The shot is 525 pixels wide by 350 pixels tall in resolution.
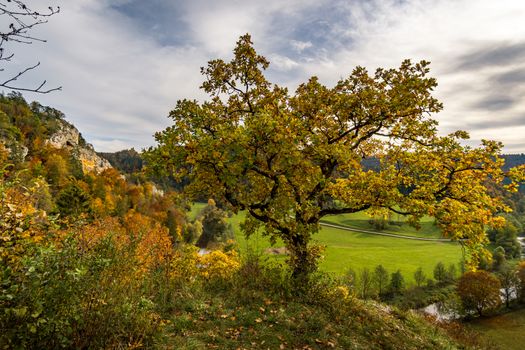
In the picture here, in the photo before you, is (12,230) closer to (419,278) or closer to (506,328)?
(506,328)

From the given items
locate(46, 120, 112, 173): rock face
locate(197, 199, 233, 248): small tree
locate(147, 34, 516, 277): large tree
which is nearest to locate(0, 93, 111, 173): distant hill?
locate(46, 120, 112, 173): rock face

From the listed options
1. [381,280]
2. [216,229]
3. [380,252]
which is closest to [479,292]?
[381,280]

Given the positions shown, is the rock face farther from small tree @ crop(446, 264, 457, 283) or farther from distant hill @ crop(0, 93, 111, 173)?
small tree @ crop(446, 264, 457, 283)

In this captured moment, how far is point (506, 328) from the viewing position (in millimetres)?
48969

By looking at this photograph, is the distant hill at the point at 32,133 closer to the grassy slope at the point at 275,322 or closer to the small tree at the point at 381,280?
the grassy slope at the point at 275,322

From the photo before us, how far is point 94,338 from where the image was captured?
4.89 m

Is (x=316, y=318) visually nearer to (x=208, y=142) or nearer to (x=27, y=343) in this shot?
(x=208, y=142)

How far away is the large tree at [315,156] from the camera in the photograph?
9.00 m

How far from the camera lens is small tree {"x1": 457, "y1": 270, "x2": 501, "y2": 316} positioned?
52.0m

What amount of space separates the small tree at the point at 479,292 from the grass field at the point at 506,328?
2.27 m

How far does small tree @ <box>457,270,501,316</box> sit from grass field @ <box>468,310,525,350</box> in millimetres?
2267

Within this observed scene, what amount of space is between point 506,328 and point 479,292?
6.00 m

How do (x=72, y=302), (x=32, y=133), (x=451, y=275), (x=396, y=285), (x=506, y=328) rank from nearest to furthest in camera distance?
(x=72, y=302) → (x=506, y=328) → (x=396, y=285) → (x=451, y=275) → (x=32, y=133)

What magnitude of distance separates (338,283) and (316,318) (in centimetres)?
325
